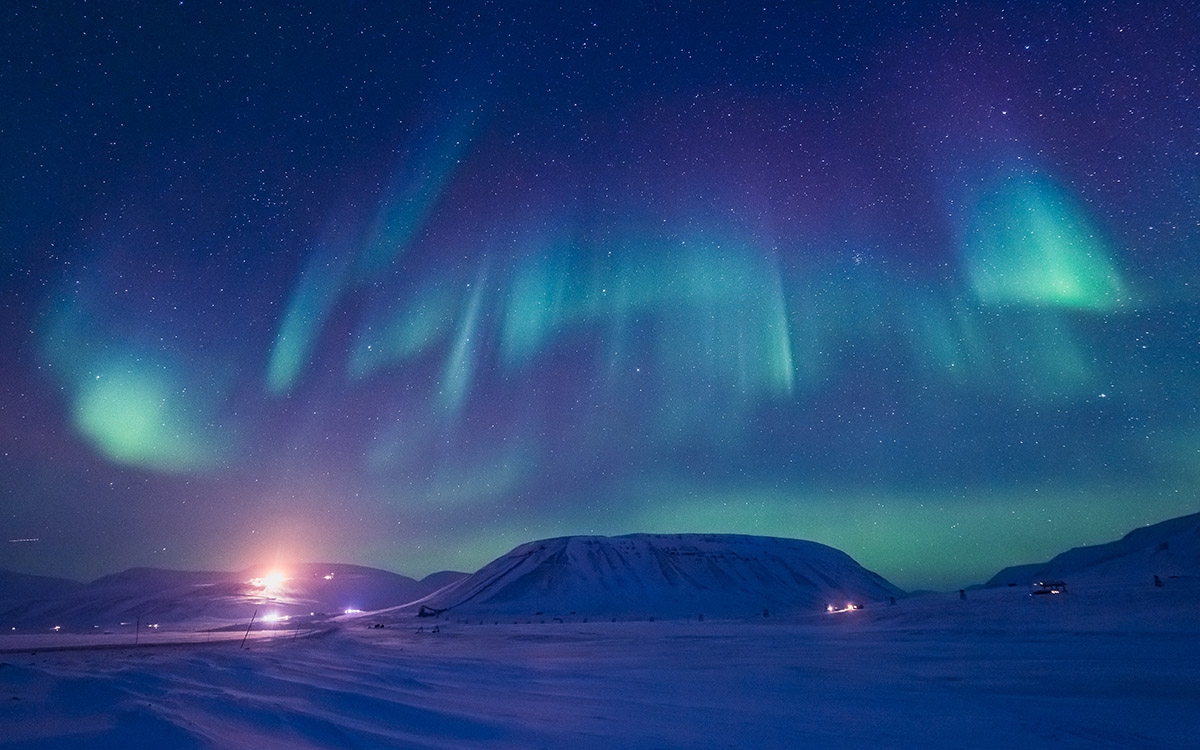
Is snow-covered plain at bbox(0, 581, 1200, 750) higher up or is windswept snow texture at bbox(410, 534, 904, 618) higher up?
windswept snow texture at bbox(410, 534, 904, 618)

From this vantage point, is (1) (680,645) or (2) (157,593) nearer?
(1) (680,645)

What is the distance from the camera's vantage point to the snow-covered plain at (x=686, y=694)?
43.0 ft

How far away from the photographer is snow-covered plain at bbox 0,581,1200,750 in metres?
13.1

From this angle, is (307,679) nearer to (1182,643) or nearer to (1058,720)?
(1058,720)

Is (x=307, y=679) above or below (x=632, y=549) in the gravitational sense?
below

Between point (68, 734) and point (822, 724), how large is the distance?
13.8 m

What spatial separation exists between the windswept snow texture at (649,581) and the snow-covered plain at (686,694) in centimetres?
9250

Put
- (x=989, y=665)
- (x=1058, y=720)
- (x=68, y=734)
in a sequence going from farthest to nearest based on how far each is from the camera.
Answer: (x=989, y=665), (x=1058, y=720), (x=68, y=734)

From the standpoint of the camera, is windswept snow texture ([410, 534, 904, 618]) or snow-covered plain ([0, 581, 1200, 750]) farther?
windswept snow texture ([410, 534, 904, 618])

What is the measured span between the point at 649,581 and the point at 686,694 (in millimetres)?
144739

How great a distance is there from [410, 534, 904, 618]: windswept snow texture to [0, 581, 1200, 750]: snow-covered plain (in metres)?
92.5

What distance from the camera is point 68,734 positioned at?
13.2 meters

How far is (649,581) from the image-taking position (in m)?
160

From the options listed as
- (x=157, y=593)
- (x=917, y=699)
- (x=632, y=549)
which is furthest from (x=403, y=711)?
(x=157, y=593)
